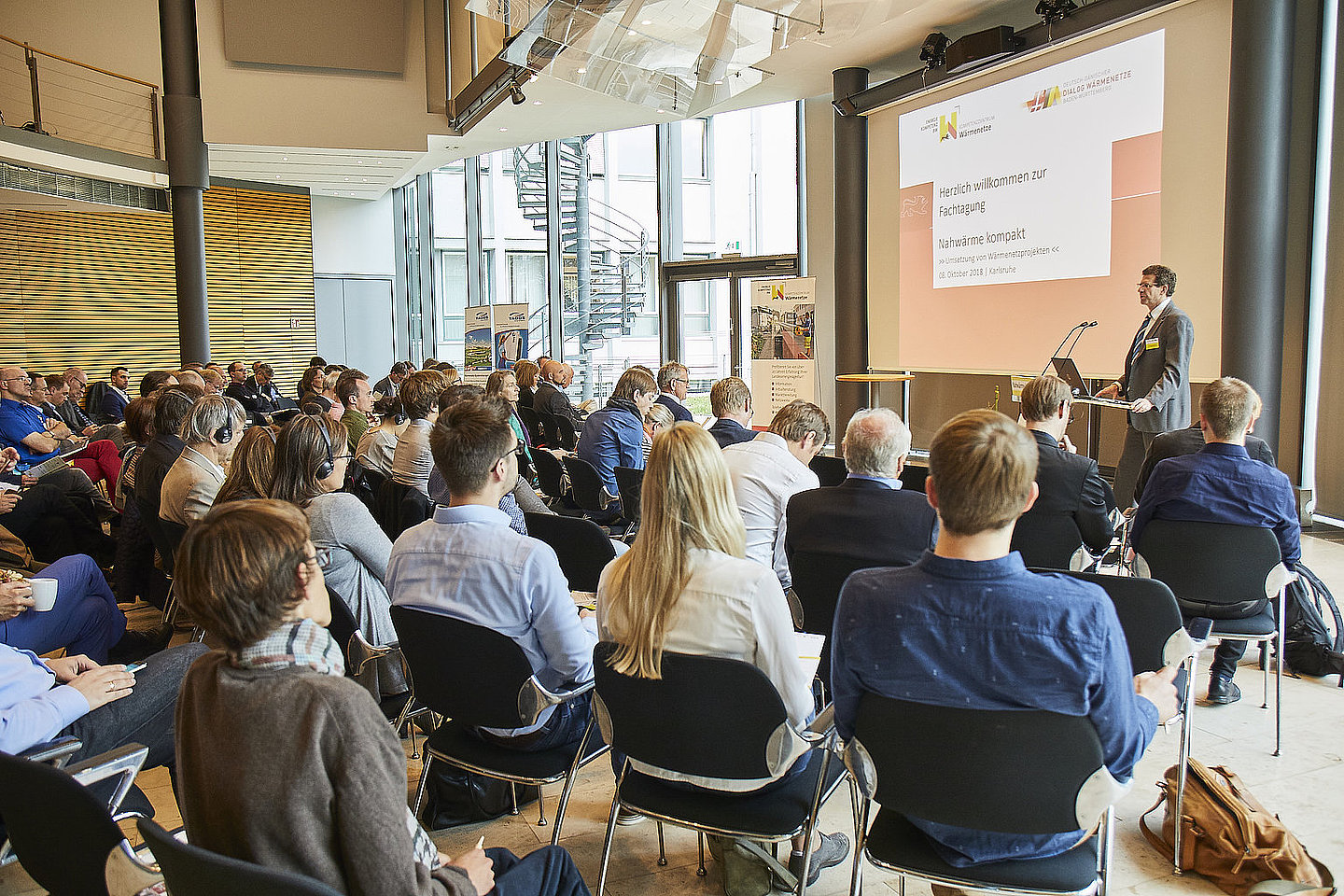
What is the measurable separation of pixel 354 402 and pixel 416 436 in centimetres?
243

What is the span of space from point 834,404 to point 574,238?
489cm

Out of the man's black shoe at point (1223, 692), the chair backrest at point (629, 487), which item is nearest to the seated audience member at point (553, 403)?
the chair backrest at point (629, 487)

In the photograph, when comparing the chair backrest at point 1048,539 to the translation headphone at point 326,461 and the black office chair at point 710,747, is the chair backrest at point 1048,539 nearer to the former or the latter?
the black office chair at point 710,747

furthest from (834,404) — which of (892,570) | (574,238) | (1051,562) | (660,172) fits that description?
(892,570)

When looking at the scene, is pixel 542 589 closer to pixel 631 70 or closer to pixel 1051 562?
pixel 1051 562

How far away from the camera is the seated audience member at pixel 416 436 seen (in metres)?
4.67

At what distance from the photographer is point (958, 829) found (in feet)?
5.99

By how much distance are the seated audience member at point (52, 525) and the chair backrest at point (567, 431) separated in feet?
11.2

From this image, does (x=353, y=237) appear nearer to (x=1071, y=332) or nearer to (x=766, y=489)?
(x=1071, y=332)

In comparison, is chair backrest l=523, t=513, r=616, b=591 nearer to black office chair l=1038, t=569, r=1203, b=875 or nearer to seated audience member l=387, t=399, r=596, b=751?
seated audience member l=387, t=399, r=596, b=751

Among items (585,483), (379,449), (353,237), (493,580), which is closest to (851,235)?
(585,483)

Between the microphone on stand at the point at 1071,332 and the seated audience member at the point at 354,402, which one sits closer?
the seated audience member at the point at 354,402

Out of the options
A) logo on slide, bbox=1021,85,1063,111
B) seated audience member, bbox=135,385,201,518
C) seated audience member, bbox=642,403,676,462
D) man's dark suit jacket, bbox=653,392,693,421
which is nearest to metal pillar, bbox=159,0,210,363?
man's dark suit jacket, bbox=653,392,693,421

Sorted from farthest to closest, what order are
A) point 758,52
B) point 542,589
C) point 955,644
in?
1. point 758,52
2. point 542,589
3. point 955,644
